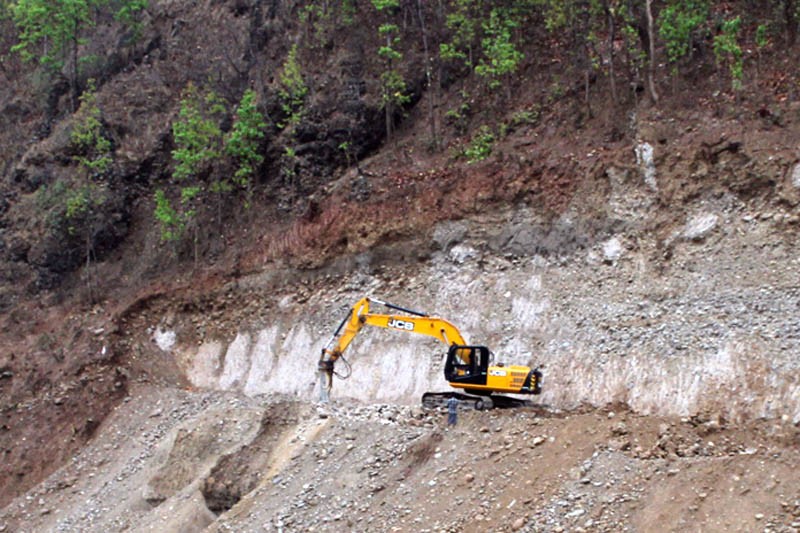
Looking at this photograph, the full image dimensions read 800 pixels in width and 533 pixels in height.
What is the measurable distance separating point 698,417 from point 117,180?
20950 millimetres

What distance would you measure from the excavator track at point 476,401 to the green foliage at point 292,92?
39.5 feet

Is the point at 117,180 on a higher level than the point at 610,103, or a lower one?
lower

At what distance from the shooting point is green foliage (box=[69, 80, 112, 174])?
30.0m

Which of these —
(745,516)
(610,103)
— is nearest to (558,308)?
(610,103)

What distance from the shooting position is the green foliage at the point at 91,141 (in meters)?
30.0

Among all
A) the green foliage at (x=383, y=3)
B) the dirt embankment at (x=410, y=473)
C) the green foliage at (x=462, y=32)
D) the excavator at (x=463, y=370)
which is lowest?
the dirt embankment at (x=410, y=473)

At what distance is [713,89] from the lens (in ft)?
70.9

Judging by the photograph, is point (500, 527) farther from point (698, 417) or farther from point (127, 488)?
point (127, 488)

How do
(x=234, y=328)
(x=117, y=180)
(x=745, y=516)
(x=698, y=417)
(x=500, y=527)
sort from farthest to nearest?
(x=117, y=180), (x=234, y=328), (x=698, y=417), (x=500, y=527), (x=745, y=516)

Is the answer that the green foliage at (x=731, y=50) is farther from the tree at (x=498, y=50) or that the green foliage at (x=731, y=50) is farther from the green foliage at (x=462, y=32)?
the green foliage at (x=462, y=32)

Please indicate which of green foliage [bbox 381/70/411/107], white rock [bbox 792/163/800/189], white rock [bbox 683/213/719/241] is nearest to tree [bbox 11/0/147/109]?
A: green foliage [bbox 381/70/411/107]

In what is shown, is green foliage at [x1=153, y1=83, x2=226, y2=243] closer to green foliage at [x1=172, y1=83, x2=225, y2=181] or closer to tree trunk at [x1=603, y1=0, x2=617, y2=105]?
green foliage at [x1=172, y1=83, x2=225, y2=181]

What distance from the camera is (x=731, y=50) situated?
70.8 feet

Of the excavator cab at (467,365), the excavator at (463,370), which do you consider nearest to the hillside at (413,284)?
the excavator at (463,370)
